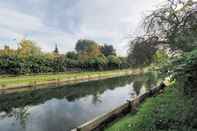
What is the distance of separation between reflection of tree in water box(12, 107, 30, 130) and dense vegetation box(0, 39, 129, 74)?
14.7 meters

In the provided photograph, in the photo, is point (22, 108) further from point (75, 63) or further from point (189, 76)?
point (75, 63)

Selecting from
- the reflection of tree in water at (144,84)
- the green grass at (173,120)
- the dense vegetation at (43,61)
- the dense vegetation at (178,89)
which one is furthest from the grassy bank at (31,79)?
the green grass at (173,120)

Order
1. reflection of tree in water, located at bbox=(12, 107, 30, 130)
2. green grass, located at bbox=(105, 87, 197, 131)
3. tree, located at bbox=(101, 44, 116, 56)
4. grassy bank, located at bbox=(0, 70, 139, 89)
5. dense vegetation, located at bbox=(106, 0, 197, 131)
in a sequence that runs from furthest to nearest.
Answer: tree, located at bbox=(101, 44, 116, 56), grassy bank, located at bbox=(0, 70, 139, 89), reflection of tree in water, located at bbox=(12, 107, 30, 130), green grass, located at bbox=(105, 87, 197, 131), dense vegetation, located at bbox=(106, 0, 197, 131)

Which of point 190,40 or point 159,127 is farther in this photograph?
point 159,127

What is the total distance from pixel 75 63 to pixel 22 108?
101 ft

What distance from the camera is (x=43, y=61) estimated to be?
123 feet

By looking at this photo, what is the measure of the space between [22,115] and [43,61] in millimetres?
24406

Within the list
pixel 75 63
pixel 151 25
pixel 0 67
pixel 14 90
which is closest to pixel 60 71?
pixel 75 63

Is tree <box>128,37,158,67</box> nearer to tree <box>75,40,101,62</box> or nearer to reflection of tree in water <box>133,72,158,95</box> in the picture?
reflection of tree in water <box>133,72,158,95</box>

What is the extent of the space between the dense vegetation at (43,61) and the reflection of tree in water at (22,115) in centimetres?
1465

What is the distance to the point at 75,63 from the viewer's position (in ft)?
152

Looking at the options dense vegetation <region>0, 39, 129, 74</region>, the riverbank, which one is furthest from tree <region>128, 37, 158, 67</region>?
the riverbank

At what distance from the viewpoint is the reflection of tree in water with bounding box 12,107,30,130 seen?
39.6 feet

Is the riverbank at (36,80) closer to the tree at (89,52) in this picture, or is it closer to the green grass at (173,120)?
the tree at (89,52)
